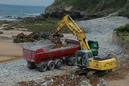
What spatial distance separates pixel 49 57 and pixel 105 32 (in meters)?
25.8

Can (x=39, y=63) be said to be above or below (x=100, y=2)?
below

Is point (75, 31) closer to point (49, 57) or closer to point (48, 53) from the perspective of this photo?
point (48, 53)

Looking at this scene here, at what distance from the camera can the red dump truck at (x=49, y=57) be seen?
29359 mm

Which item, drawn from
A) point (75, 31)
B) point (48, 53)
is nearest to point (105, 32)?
point (75, 31)

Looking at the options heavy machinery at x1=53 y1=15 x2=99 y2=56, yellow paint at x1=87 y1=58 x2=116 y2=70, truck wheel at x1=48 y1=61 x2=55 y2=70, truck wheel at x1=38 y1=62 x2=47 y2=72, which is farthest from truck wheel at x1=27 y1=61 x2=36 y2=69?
yellow paint at x1=87 y1=58 x2=116 y2=70

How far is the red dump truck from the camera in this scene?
1156 inches

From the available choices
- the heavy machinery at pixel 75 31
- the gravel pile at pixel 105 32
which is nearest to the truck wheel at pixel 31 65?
the heavy machinery at pixel 75 31

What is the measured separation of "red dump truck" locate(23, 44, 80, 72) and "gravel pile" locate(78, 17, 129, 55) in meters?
5.23

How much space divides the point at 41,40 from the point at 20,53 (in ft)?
28.1

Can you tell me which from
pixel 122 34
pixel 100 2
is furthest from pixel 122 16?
pixel 122 34

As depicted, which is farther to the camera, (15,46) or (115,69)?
(15,46)

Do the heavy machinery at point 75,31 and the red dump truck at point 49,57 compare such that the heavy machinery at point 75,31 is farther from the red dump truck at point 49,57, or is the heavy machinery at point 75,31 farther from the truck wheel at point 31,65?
the truck wheel at point 31,65

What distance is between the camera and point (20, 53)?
41.2m

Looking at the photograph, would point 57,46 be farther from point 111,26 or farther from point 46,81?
point 111,26
